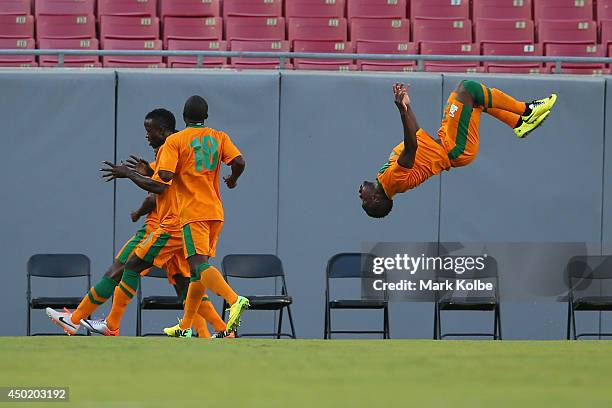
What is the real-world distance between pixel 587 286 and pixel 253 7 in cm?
519

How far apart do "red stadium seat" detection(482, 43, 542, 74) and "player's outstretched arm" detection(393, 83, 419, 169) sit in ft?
16.0

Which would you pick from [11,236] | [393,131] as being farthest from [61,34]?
[393,131]

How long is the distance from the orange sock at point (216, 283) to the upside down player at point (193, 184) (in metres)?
0.01

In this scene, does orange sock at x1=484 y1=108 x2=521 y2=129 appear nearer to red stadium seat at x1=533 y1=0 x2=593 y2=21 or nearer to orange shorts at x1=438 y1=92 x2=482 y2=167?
orange shorts at x1=438 y1=92 x2=482 y2=167

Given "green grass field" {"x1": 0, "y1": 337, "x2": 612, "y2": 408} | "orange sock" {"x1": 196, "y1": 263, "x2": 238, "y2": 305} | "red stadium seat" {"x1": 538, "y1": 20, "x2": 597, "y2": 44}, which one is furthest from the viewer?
"red stadium seat" {"x1": 538, "y1": 20, "x2": 597, "y2": 44}

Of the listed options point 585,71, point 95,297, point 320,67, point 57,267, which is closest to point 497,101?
point 95,297

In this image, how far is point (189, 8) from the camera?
14.0 metres

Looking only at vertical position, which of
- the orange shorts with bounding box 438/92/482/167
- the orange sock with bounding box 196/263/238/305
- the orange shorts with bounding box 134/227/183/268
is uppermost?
the orange shorts with bounding box 438/92/482/167

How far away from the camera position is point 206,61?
13.2m

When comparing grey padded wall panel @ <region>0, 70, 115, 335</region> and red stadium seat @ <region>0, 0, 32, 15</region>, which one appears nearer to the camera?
grey padded wall panel @ <region>0, 70, 115, 335</region>

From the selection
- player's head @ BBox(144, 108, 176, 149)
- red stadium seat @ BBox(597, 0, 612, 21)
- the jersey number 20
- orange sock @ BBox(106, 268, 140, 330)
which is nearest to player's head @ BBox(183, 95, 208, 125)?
the jersey number 20

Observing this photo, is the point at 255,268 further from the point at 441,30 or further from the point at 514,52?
the point at 514,52

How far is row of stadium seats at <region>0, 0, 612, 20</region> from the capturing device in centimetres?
1398

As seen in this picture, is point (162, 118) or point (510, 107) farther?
point (162, 118)
